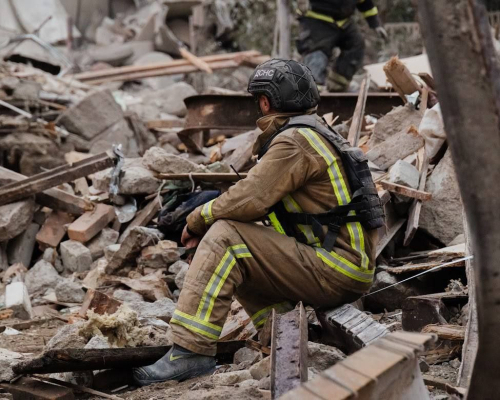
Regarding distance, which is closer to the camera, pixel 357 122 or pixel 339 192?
pixel 339 192

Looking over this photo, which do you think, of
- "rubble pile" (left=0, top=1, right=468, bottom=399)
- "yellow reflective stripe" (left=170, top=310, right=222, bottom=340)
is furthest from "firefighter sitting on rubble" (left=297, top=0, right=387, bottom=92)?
"yellow reflective stripe" (left=170, top=310, right=222, bottom=340)

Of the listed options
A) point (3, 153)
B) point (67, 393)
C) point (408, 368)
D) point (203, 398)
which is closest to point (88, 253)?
point (3, 153)

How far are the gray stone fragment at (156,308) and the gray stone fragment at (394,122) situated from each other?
7.67ft

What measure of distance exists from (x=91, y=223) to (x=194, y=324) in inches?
136

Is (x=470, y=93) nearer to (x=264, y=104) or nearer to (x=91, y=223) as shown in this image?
(x=264, y=104)

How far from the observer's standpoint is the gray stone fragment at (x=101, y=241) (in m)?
7.74

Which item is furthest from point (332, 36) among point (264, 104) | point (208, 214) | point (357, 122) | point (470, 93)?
point (470, 93)

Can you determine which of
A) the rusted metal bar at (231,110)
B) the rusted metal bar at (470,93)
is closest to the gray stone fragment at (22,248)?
the rusted metal bar at (231,110)

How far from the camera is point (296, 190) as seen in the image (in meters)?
4.71

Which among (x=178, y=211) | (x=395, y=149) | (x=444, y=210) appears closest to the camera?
(x=444, y=210)

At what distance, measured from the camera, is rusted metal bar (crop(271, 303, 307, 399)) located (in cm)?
373

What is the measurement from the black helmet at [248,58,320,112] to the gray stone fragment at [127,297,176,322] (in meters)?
1.86

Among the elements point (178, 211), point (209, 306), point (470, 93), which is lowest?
point (178, 211)

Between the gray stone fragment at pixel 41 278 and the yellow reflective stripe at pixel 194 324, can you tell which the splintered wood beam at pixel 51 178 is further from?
the yellow reflective stripe at pixel 194 324
